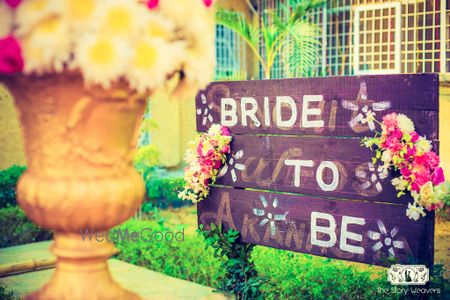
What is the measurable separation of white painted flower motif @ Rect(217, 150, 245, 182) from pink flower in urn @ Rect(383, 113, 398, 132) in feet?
3.33

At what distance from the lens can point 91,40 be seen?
140 cm

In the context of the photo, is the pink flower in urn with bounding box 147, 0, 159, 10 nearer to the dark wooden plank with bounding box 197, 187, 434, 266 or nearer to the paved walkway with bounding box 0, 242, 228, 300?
the dark wooden plank with bounding box 197, 187, 434, 266

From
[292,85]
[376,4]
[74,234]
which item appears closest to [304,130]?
[292,85]

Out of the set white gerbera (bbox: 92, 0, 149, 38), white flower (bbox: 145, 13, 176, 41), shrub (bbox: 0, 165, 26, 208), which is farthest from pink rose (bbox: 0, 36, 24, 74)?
shrub (bbox: 0, 165, 26, 208)

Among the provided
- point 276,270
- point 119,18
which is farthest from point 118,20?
point 276,270

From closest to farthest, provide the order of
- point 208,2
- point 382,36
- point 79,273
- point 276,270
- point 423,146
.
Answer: point 79,273 < point 208,2 < point 423,146 < point 276,270 < point 382,36

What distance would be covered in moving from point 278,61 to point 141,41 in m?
10.3

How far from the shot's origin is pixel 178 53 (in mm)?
1550

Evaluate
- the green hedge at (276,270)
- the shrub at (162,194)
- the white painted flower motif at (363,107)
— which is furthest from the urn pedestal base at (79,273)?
the shrub at (162,194)

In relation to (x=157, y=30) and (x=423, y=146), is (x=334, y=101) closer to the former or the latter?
(x=423, y=146)

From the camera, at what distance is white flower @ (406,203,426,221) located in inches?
109

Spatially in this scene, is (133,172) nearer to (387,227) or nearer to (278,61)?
(387,227)

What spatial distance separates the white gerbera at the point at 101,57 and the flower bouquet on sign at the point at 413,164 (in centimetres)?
179

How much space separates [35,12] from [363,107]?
203cm
